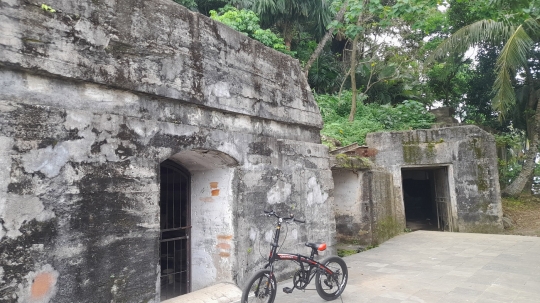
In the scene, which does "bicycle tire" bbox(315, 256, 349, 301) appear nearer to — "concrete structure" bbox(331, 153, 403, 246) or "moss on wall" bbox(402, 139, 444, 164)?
"concrete structure" bbox(331, 153, 403, 246)

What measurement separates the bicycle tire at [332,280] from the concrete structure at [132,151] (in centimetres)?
89

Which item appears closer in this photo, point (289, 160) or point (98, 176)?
point (98, 176)

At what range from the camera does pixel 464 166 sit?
10172mm

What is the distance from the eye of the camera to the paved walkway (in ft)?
15.1

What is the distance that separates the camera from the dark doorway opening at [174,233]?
4.81 metres

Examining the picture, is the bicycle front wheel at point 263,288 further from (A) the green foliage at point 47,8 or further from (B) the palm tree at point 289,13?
(B) the palm tree at point 289,13

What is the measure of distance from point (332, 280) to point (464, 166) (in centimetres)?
738

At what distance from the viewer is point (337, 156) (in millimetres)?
7598

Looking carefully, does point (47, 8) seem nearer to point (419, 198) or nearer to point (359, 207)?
point (359, 207)

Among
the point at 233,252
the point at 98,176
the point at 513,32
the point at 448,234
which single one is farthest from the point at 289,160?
the point at 513,32

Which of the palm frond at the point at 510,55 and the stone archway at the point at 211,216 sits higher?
the palm frond at the point at 510,55

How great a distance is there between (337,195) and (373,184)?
0.85 metres

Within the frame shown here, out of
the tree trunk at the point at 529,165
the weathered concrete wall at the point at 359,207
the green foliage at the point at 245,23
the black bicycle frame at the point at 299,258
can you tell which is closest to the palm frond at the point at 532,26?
the tree trunk at the point at 529,165

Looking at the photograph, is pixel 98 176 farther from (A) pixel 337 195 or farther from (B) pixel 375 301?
(A) pixel 337 195
